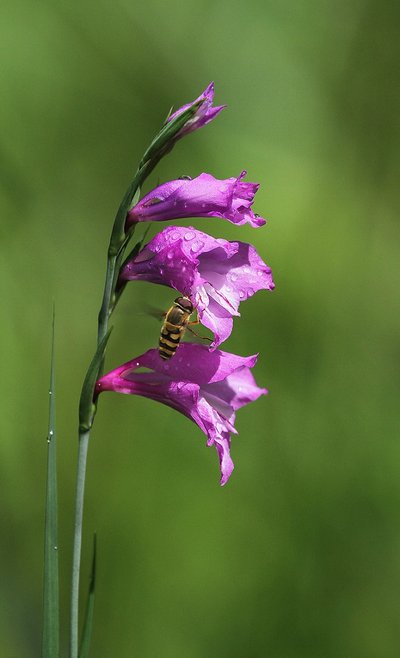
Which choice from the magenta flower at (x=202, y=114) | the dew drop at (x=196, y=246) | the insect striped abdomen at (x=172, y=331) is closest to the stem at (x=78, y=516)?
the insect striped abdomen at (x=172, y=331)

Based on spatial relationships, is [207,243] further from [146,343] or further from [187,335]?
[146,343]

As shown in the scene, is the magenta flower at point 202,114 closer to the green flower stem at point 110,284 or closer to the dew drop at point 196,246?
the green flower stem at point 110,284

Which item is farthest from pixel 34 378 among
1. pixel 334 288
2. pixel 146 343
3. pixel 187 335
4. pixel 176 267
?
pixel 176 267

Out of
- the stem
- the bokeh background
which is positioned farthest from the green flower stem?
the bokeh background

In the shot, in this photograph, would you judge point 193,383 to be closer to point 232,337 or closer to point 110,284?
point 110,284

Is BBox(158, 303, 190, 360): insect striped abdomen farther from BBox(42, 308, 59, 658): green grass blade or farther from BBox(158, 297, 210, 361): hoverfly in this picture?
BBox(42, 308, 59, 658): green grass blade

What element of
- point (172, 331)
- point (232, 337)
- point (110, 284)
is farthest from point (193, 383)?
point (232, 337)
